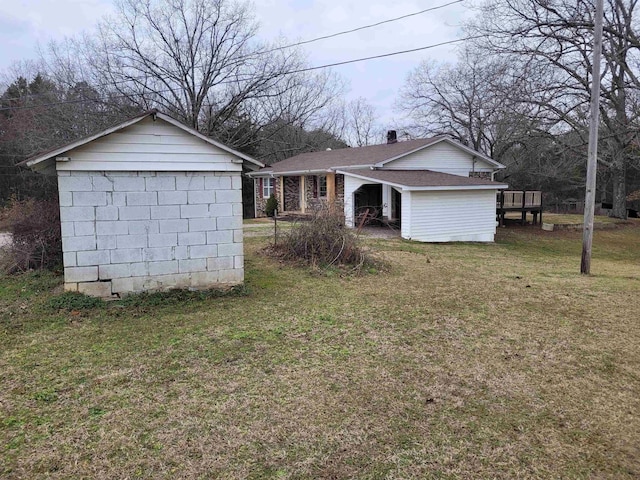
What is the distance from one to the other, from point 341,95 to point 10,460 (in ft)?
114

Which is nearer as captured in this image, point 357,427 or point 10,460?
point 10,460

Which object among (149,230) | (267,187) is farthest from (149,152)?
(267,187)

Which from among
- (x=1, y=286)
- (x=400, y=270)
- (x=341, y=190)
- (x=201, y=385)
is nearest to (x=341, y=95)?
(x=341, y=190)

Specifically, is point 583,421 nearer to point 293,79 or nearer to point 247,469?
point 247,469

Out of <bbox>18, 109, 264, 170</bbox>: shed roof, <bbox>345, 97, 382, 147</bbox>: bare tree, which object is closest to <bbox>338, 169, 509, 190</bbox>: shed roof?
<bbox>18, 109, 264, 170</bbox>: shed roof

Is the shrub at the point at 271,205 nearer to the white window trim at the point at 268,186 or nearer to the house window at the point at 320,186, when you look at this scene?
the white window trim at the point at 268,186

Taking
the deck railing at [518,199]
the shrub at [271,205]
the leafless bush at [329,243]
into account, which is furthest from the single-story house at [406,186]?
the deck railing at [518,199]

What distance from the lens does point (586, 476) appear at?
2.91 m

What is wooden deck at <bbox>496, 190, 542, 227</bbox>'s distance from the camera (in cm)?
2228

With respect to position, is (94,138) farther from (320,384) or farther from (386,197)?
A: (386,197)

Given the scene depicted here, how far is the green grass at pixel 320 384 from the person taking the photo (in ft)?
10.1

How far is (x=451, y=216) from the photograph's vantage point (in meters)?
16.2

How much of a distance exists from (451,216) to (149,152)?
11.9 metres

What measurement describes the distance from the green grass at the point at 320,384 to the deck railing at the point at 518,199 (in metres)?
15.2
